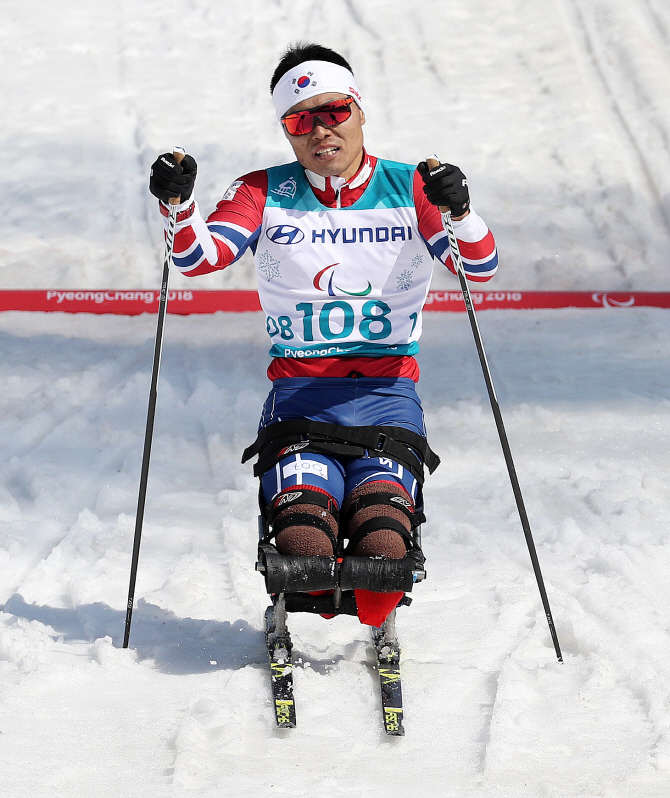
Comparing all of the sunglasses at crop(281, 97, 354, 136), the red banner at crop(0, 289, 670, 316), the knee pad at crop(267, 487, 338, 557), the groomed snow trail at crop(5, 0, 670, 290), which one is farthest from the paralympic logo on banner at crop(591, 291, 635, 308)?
the knee pad at crop(267, 487, 338, 557)

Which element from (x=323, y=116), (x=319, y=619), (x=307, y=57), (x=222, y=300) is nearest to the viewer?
(x=323, y=116)

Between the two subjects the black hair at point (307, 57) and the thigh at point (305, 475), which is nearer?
the thigh at point (305, 475)

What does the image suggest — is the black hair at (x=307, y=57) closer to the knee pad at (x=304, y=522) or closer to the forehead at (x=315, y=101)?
the forehead at (x=315, y=101)

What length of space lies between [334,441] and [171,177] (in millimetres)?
867

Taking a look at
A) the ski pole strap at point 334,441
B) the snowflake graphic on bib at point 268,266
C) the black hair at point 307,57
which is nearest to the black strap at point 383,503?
the ski pole strap at point 334,441

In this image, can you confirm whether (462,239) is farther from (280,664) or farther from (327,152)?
(280,664)

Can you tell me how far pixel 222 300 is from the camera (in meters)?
6.96

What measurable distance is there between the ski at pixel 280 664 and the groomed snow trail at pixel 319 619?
1.8 inches

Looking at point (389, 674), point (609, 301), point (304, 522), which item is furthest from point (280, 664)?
point (609, 301)

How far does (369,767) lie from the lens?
2279mm

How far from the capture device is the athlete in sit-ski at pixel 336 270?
2707 millimetres

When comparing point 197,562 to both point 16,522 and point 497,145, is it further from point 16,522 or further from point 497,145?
point 497,145

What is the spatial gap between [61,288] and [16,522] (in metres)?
3.62

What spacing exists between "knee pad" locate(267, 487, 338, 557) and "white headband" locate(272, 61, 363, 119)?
1164 mm
